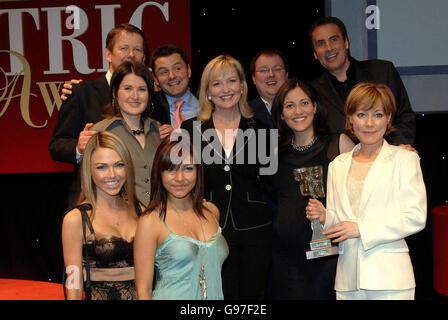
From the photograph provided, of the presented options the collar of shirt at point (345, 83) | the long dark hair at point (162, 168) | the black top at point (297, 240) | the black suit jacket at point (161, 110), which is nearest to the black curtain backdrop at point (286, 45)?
the collar of shirt at point (345, 83)

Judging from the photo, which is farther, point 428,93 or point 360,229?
point 428,93

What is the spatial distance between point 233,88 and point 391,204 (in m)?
1.37

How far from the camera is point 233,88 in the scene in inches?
149

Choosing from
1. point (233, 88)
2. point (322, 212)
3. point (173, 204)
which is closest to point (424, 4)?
point (233, 88)

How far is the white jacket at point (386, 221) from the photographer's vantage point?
2.93 metres

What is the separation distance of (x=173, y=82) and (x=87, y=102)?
73 cm

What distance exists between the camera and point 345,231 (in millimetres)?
3006

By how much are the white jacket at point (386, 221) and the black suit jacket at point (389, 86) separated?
1114 mm

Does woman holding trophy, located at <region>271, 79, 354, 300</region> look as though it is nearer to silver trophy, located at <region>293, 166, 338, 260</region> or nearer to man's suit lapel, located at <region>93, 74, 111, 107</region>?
silver trophy, located at <region>293, 166, 338, 260</region>

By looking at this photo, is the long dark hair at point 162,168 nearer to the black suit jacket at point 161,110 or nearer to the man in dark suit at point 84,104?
the man in dark suit at point 84,104

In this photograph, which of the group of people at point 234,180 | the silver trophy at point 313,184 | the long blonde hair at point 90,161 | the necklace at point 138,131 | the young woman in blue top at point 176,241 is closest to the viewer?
the young woman in blue top at point 176,241

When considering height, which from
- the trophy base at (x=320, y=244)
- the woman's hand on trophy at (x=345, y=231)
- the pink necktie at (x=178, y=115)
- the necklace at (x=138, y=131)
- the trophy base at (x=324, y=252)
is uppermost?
the pink necktie at (x=178, y=115)

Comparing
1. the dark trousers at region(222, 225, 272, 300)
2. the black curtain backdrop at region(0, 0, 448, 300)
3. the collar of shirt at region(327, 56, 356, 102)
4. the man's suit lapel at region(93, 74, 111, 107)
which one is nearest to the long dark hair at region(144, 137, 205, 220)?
the dark trousers at region(222, 225, 272, 300)

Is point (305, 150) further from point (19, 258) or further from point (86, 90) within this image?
point (19, 258)
